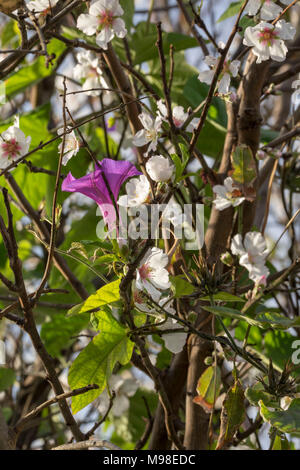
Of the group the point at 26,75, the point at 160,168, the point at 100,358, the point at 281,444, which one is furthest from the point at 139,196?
→ the point at 26,75

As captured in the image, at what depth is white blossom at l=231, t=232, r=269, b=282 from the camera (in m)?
0.64

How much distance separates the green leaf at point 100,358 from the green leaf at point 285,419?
0.17m

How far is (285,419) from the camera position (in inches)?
22.3

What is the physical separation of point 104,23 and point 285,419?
46 cm

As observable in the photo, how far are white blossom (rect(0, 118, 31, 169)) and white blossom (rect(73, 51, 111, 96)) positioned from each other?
200 mm

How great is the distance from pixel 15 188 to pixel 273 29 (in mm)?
357

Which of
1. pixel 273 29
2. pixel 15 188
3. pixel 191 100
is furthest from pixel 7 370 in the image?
pixel 273 29

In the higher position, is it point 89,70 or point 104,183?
point 89,70

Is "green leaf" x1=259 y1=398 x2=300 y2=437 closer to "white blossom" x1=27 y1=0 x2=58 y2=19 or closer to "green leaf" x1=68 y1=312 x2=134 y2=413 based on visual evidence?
"green leaf" x1=68 y1=312 x2=134 y2=413

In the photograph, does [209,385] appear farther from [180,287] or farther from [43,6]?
[43,6]

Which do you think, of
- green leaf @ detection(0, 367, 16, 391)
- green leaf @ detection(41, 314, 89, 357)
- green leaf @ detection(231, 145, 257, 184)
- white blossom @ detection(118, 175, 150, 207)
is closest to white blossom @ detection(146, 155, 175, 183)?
white blossom @ detection(118, 175, 150, 207)

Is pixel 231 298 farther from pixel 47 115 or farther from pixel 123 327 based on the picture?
pixel 47 115

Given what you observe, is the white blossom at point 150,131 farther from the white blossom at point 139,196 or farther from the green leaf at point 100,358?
the green leaf at point 100,358

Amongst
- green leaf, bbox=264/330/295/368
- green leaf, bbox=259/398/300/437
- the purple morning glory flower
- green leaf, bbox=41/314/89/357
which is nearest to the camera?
green leaf, bbox=259/398/300/437
